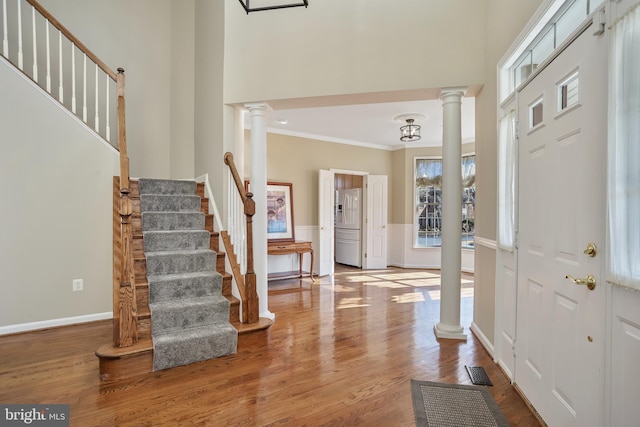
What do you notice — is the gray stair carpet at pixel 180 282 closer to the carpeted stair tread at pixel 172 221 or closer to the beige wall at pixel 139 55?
the carpeted stair tread at pixel 172 221

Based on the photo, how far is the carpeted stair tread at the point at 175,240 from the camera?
326cm

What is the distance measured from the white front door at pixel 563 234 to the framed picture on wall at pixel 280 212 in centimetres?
425

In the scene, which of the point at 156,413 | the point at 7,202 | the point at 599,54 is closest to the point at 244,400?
the point at 156,413

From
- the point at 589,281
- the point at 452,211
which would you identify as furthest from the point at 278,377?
the point at 452,211

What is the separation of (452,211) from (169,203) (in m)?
3.19

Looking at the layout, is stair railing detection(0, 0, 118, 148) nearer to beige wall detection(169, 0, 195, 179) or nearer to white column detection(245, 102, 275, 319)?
beige wall detection(169, 0, 195, 179)

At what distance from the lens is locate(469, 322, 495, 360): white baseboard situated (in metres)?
2.80

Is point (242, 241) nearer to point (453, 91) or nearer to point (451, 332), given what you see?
point (451, 332)

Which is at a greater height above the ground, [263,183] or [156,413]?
[263,183]

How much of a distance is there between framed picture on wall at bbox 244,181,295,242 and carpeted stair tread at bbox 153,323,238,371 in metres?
3.04

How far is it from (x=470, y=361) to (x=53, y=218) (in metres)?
4.41

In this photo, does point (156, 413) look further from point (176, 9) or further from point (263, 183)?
point (176, 9)

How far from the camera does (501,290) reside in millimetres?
2596

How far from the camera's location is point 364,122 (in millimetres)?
5555
